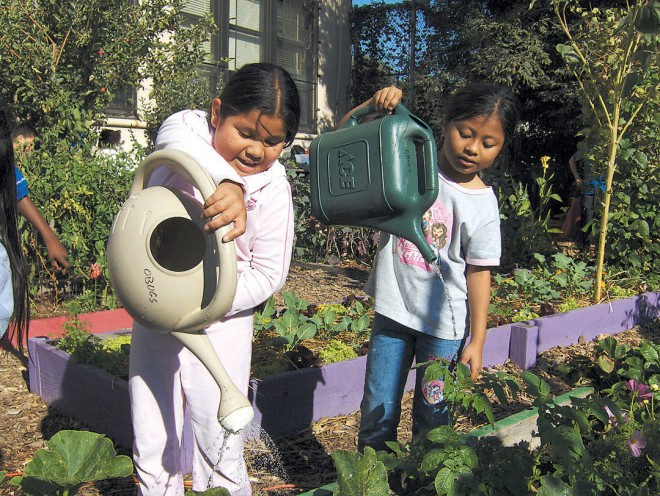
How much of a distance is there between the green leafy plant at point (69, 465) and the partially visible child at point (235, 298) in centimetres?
47

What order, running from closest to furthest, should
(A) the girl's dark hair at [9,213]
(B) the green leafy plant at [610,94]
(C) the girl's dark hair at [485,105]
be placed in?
1. (A) the girl's dark hair at [9,213]
2. (C) the girl's dark hair at [485,105]
3. (B) the green leafy plant at [610,94]

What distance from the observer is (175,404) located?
184cm

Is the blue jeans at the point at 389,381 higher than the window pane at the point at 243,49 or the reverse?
the reverse

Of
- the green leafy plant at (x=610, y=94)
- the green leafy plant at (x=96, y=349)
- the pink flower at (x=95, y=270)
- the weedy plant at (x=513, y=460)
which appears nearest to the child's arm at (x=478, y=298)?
the weedy plant at (x=513, y=460)

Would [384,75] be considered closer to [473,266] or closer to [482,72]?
[482,72]

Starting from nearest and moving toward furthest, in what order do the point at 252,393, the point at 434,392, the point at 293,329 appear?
the point at 434,392, the point at 252,393, the point at 293,329

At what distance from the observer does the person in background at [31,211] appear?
9.77 ft

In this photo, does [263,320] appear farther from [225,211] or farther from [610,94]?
[610,94]

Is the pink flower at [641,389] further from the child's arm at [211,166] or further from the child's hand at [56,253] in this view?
the child's hand at [56,253]

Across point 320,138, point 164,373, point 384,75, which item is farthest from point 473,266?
point 384,75

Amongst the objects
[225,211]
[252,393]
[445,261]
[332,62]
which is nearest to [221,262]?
[225,211]

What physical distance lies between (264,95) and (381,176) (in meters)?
0.36

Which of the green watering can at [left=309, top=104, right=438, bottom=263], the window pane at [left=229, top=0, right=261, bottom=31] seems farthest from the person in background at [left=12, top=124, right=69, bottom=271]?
the window pane at [left=229, top=0, right=261, bottom=31]

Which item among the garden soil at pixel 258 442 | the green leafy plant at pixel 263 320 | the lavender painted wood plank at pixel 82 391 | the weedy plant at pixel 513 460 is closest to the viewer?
the weedy plant at pixel 513 460
